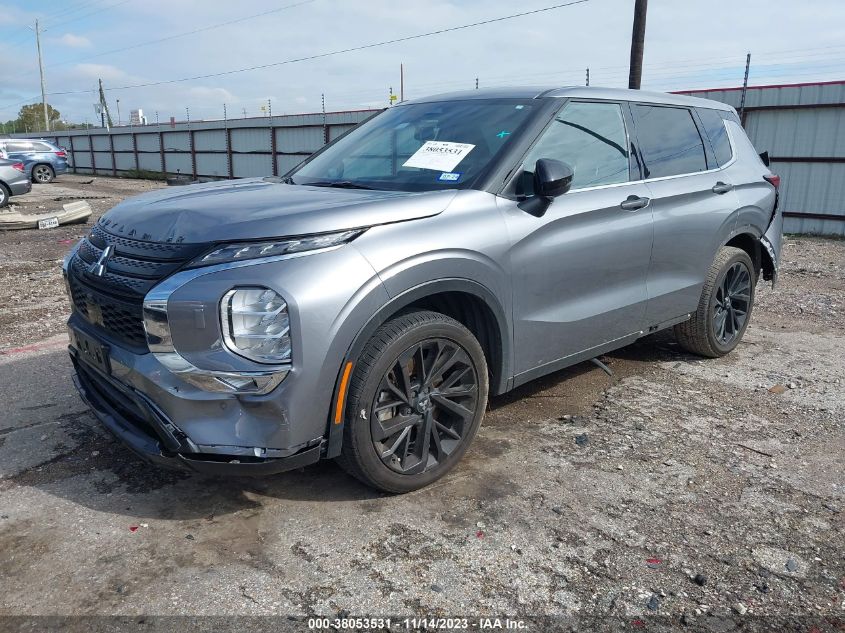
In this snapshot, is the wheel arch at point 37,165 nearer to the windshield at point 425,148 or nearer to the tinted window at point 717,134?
the windshield at point 425,148

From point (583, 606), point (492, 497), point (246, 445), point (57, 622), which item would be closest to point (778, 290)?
point (492, 497)

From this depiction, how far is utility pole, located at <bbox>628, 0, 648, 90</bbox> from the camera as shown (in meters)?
14.6

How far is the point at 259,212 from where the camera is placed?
9.64 feet

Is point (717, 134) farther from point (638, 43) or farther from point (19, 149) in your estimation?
point (19, 149)

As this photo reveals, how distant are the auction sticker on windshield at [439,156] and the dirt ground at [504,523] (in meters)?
1.52

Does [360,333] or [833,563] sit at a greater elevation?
[360,333]

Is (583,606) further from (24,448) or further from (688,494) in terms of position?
(24,448)

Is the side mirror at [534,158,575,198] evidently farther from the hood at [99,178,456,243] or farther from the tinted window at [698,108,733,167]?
the tinted window at [698,108,733,167]

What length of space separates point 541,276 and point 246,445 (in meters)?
1.71

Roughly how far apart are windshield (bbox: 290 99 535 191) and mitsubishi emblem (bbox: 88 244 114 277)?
3.94 ft

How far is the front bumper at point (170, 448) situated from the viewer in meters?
2.73

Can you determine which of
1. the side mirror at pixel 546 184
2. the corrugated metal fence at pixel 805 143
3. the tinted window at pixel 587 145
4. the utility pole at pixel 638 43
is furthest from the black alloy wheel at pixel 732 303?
the utility pole at pixel 638 43

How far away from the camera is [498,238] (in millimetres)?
3357

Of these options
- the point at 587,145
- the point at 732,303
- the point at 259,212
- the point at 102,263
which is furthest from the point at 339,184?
the point at 732,303
